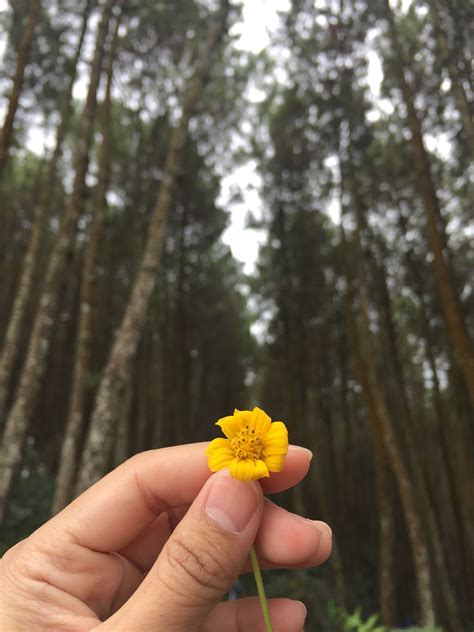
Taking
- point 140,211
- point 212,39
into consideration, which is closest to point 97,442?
point 212,39

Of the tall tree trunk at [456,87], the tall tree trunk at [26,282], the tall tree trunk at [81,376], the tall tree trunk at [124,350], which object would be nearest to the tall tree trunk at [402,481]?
the tall tree trunk at [456,87]

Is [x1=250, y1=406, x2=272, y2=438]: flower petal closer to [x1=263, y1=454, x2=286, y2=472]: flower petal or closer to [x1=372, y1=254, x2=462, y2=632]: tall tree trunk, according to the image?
[x1=263, y1=454, x2=286, y2=472]: flower petal

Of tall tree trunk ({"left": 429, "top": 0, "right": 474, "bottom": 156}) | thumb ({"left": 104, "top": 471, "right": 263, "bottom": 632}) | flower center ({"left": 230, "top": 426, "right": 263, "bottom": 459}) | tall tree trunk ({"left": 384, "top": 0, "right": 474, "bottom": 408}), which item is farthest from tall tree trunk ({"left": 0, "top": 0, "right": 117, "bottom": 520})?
flower center ({"left": 230, "top": 426, "right": 263, "bottom": 459})

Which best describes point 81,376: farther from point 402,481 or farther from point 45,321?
point 402,481

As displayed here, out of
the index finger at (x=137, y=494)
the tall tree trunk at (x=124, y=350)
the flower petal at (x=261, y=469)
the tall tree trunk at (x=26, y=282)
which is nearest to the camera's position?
the flower petal at (x=261, y=469)

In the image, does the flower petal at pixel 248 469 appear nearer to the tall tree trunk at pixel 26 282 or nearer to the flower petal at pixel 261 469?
the flower petal at pixel 261 469

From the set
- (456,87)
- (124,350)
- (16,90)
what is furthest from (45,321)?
(456,87)
